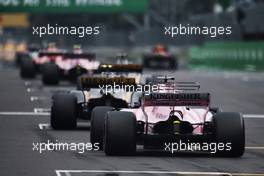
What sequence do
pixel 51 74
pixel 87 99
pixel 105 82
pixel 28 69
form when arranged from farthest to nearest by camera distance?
pixel 28 69, pixel 51 74, pixel 105 82, pixel 87 99

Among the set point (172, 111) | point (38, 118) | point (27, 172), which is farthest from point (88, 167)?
point (38, 118)

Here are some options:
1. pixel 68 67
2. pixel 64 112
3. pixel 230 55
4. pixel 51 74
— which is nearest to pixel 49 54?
pixel 51 74

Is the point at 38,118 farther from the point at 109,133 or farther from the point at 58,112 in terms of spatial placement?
the point at 109,133

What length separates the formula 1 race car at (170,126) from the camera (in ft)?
60.2

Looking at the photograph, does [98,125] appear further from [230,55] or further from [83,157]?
[230,55]

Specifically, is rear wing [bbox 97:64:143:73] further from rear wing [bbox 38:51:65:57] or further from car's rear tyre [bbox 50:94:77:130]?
rear wing [bbox 38:51:65:57]

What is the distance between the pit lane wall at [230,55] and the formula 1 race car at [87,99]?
39.1 m

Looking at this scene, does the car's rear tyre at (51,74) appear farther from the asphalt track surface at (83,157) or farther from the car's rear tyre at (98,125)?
the car's rear tyre at (98,125)

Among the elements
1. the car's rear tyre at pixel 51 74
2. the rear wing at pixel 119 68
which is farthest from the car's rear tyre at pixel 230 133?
the car's rear tyre at pixel 51 74

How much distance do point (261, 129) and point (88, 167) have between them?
9987 mm

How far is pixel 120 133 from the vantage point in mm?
18250

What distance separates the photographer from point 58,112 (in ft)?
79.2

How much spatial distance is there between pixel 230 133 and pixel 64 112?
20.4 feet

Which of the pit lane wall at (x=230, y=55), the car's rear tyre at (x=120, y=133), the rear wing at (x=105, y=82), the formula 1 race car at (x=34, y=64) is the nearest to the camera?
the car's rear tyre at (x=120, y=133)
